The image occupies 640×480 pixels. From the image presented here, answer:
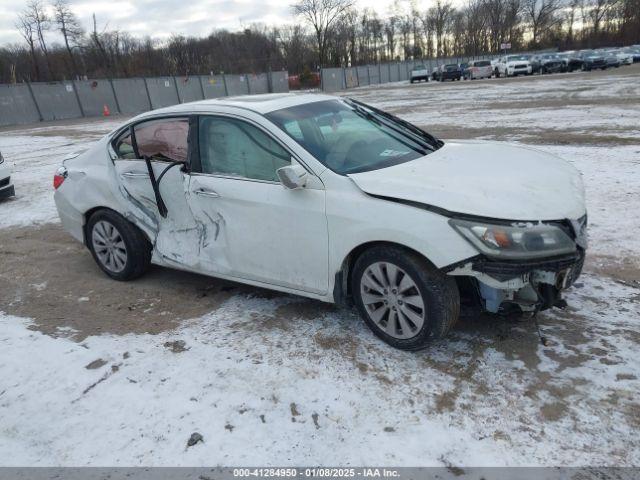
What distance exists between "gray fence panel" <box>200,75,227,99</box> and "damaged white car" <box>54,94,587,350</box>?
36806 mm

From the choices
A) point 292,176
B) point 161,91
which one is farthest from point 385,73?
point 292,176

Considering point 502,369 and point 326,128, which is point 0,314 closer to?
point 326,128

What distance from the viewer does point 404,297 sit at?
10.8 feet

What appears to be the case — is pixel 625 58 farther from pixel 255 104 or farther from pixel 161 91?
pixel 255 104

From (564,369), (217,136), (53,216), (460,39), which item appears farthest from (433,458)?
(460,39)

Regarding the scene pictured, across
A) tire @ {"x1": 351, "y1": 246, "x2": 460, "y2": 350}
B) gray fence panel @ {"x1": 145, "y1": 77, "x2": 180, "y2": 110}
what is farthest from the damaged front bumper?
gray fence panel @ {"x1": 145, "y1": 77, "x2": 180, "y2": 110}

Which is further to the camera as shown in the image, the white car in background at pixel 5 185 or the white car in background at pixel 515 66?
the white car in background at pixel 515 66

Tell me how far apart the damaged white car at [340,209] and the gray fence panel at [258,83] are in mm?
40199

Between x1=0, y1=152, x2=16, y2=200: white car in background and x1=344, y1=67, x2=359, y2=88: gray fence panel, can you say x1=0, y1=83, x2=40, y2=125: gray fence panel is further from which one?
x1=344, y1=67, x2=359, y2=88: gray fence panel

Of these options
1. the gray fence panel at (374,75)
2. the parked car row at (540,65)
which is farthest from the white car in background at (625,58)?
the gray fence panel at (374,75)

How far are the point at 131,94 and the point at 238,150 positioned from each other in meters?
35.2

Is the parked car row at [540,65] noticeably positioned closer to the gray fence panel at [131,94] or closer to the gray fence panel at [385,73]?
the gray fence panel at [385,73]

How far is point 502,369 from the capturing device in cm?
318

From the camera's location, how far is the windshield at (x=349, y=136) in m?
3.70
